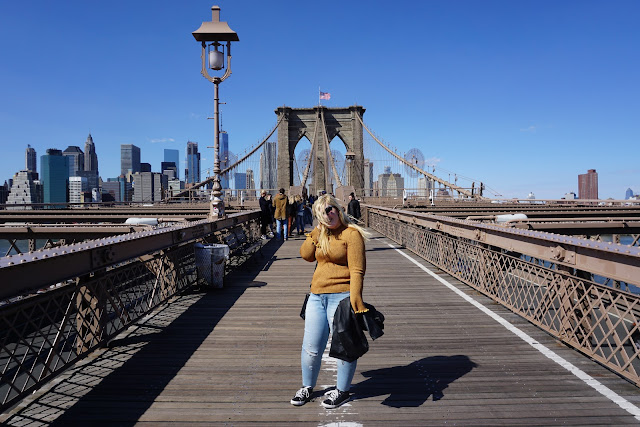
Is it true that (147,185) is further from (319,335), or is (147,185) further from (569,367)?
(569,367)

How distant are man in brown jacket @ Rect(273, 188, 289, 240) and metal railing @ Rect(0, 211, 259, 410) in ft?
25.7

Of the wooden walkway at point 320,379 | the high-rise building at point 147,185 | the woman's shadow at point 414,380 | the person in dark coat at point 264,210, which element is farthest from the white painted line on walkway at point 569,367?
the high-rise building at point 147,185

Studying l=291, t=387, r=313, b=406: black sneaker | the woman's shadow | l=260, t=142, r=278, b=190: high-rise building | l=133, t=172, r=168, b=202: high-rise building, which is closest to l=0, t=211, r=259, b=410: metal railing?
l=291, t=387, r=313, b=406: black sneaker

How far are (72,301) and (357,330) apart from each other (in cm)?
263

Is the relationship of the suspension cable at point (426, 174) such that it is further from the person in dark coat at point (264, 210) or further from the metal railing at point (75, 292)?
the metal railing at point (75, 292)

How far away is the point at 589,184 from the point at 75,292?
512ft

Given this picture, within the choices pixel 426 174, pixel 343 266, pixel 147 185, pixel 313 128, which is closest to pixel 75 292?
pixel 343 266

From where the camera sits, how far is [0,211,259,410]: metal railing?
3424mm

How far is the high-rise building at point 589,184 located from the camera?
133 metres

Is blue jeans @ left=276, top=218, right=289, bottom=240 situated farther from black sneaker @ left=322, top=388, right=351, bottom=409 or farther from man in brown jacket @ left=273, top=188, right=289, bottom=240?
black sneaker @ left=322, top=388, right=351, bottom=409

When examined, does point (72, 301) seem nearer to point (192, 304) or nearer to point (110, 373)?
point (110, 373)

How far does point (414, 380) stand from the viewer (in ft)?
13.4

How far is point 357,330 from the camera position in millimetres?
3357

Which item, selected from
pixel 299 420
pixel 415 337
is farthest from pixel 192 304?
pixel 299 420
